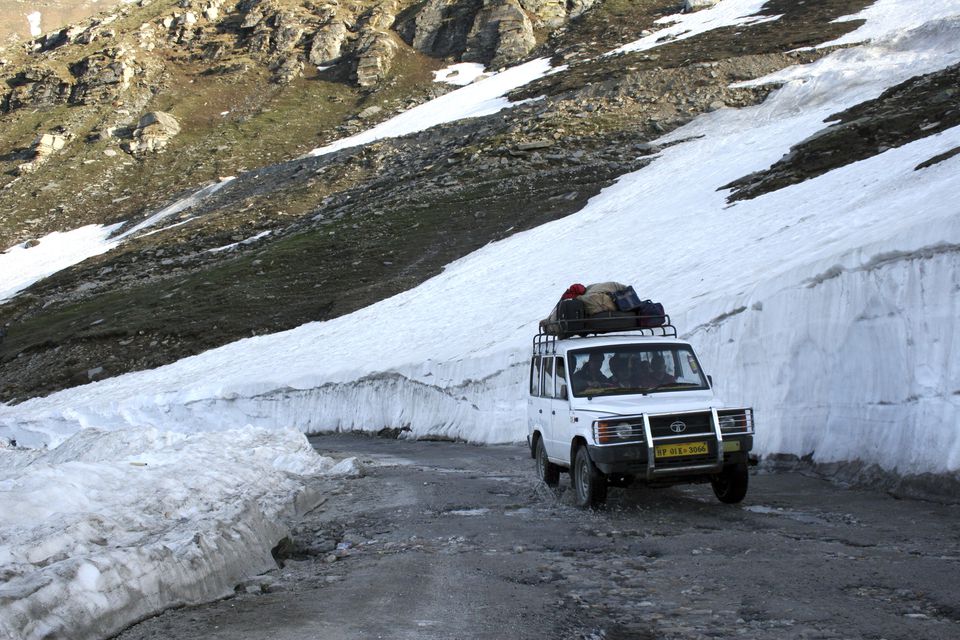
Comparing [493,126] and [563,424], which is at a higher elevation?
[493,126]

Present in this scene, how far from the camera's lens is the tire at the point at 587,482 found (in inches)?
376

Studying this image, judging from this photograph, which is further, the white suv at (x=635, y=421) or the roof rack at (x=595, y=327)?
the roof rack at (x=595, y=327)

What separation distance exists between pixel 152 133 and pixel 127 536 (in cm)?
9884

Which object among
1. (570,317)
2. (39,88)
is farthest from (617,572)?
(39,88)

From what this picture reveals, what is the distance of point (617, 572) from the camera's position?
6.87m

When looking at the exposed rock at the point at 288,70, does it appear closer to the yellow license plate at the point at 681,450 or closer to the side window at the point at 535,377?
the side window at the point at 535,377

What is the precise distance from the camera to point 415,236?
1964 inches

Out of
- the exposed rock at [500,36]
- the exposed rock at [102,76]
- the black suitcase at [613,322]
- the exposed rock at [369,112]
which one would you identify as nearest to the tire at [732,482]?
the black suitcase at [613,322]

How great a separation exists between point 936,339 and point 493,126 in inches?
2354

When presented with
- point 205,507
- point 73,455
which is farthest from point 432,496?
point 73,455

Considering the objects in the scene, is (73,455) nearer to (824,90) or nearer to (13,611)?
(13,611)

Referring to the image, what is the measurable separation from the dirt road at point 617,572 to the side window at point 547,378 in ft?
4.97

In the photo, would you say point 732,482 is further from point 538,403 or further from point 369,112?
point 369,112

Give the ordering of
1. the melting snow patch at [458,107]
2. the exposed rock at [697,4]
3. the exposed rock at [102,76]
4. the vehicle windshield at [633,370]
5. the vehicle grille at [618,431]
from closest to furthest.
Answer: the vehicle grille at [618,431]
the vehicle windshield at [633,370]
the melting snow patch at [458,107]
the exposed rock at [697,4]
the exposed rock at [102,76]
